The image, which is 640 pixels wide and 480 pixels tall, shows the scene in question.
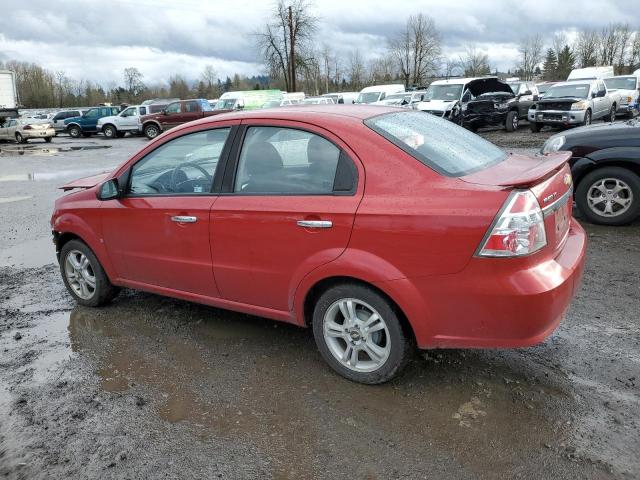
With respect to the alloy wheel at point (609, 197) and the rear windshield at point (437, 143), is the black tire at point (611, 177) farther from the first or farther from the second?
the rear windshield at point (437, 143)

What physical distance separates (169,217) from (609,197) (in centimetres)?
526

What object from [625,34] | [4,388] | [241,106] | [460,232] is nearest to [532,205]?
[460,232]

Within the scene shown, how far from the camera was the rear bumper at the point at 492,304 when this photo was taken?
271cm

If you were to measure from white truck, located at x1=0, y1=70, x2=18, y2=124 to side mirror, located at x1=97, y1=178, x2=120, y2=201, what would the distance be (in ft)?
109

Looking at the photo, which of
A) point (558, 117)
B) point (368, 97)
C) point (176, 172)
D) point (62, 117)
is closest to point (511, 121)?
point (558, 117)

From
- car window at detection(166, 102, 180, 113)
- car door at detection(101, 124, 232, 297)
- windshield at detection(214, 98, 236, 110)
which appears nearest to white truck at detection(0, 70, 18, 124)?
car window at detection(166, 102, 180, 113)

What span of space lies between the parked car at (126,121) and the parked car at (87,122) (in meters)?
1.51

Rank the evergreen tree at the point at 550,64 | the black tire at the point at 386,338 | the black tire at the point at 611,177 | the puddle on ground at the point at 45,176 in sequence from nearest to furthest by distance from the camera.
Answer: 1. the black tire at the point at 386,338
2. the black tire at the point at 611,177
3. the puddle on ground at the point at 45,176
4. the evergreen tree at the point at 550,64

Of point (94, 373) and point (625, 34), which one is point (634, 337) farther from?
point (625, 34)

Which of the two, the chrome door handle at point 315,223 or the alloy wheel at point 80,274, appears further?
the alloy wheel at point 80,274

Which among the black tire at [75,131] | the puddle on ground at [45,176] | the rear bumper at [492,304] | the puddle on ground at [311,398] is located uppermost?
the rear bumper at [492,304]

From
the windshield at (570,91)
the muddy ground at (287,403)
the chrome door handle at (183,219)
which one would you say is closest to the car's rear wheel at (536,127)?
the windshield at (570,91)

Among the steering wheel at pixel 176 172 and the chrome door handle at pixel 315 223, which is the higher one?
the steering wheel at pixel 176 172

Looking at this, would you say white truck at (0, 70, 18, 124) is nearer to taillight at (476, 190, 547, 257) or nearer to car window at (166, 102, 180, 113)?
car window at (166, 102, 180, 113)
